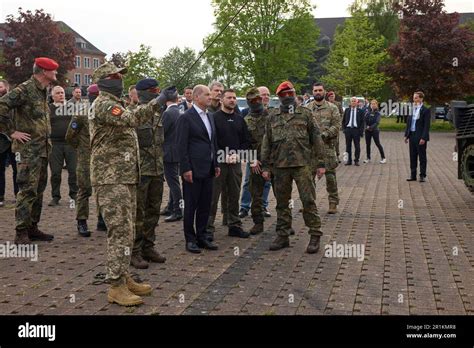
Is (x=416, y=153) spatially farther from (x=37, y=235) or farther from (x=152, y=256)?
(x=37, y=235)

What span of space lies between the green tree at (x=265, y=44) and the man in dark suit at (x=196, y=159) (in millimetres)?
41247

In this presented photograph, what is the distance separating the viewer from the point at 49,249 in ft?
25.3

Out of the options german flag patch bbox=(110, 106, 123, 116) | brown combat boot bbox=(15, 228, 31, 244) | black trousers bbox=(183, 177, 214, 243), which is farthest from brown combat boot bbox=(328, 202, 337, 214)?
german flag patch bbox=(110, 106, 123, 116)

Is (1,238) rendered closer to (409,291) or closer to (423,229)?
(409,291)

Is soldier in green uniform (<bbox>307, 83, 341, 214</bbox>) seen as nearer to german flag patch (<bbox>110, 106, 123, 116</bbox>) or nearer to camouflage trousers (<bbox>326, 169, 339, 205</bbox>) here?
camouflage trousers (<bbox>326, 169, 339, 205</bbox>)

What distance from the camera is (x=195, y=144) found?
7.65m

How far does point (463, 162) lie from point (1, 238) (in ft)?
26.7

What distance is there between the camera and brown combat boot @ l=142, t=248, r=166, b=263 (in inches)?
278

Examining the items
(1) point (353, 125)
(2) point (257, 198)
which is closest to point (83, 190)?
(2) point (257, 198)

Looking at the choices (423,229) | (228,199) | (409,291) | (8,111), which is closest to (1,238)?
(8,111)

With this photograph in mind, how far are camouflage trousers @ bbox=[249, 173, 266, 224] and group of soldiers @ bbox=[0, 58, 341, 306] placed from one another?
0.01 m

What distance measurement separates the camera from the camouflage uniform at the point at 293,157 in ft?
25.4

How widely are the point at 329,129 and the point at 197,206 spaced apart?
3243 mm

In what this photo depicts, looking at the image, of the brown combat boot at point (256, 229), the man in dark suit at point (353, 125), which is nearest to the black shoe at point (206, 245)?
the brown combat boot at point (256, 229)
